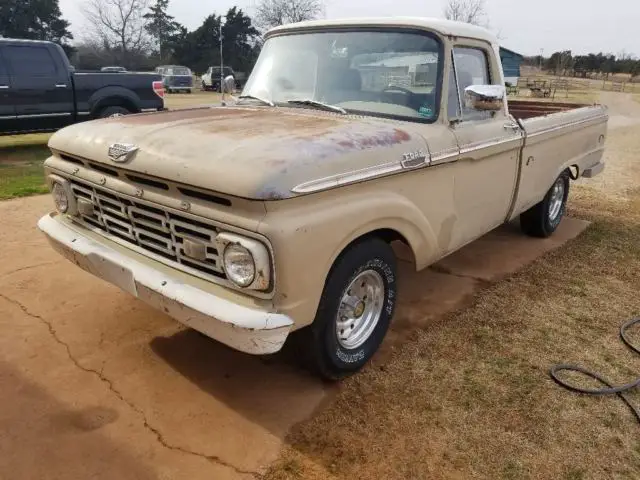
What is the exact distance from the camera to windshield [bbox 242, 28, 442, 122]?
3545 millimetres

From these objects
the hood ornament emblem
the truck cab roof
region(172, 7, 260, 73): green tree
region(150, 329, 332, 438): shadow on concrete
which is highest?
region(172, 7, 260, 73): green tree

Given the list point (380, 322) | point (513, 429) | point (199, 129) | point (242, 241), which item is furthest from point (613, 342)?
point (199, 129)

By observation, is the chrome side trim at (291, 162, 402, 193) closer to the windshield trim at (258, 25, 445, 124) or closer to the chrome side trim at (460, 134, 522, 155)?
the windshield trim at (258, 25, 445, 124)

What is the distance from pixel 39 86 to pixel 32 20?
3735 centimetres

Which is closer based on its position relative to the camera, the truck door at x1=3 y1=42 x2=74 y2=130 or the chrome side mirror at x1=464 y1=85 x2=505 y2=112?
the chrome side mirror at x1=464 y1=85 x2=505 y2=112

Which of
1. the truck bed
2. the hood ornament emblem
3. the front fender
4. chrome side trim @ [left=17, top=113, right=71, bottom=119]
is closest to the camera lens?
the front fender

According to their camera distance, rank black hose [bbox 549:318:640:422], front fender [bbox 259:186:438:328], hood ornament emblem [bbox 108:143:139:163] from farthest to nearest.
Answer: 1. black hose [bbox 549:318:640:422]
2. hood ornament emblem [bbox 108:143:139:163]
3. front fender [bbox 259:186:438:328]

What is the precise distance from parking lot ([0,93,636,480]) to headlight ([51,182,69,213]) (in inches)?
33.7

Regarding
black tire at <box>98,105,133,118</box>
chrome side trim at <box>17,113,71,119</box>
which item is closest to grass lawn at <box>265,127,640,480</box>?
black tire at <box>98,105,133,118</box>

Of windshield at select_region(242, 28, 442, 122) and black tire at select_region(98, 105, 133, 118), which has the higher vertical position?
windshield at select_region(242, 28, 442, 122)

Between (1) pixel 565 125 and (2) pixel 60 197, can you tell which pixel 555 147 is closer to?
(1) pixel 565 125

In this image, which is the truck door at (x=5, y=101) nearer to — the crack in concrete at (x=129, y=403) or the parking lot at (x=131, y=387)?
the parking lot at (x=131, y=387)

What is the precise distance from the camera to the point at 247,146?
263 centimetres

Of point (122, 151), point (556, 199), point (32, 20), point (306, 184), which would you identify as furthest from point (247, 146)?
point (32, 20)
